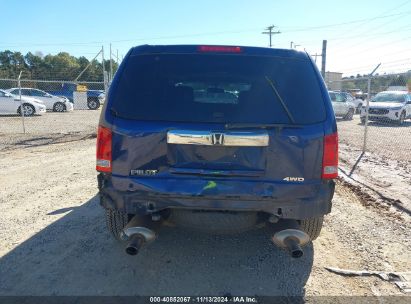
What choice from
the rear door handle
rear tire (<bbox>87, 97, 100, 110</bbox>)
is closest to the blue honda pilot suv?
the rear door handle

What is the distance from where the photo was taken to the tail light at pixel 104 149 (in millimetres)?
2988

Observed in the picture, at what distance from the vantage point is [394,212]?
517 cm

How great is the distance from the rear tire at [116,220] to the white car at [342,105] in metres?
20.5

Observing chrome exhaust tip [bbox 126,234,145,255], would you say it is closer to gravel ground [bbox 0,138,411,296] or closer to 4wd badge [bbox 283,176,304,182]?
gravel ground [bbox 0,138,411,296]

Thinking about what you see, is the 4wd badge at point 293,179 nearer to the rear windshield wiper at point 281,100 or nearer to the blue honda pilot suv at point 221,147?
the blue honda pilot suv at point 221,147

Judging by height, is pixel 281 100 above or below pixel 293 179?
above

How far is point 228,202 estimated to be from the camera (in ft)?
9.58

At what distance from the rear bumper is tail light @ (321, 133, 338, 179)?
0.08m

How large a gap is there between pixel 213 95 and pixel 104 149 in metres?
1.05

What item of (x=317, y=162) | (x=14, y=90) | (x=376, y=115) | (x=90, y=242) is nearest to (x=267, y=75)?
(x=317, y=162)

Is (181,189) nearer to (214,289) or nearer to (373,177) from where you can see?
(214,289)

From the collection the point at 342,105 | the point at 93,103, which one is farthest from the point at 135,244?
the point at 93,103

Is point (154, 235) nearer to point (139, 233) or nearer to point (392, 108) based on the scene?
point (139, 233)

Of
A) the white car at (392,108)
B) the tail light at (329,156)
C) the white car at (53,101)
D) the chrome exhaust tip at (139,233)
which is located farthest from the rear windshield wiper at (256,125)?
the white car at (53,101)
